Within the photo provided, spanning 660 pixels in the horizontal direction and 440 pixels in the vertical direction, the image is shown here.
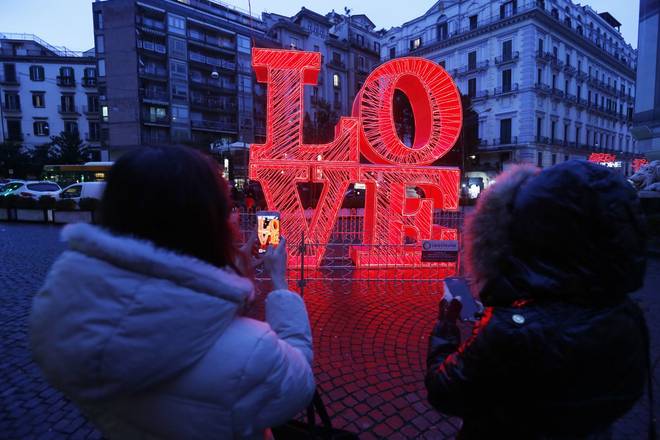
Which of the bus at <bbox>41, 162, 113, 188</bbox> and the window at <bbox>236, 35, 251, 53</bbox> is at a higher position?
the window at <bbox>236, 35, 251, 53</bbox>

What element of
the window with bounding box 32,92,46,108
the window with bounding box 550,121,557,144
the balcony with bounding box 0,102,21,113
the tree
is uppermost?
the window with bounding box 32,92,46,108

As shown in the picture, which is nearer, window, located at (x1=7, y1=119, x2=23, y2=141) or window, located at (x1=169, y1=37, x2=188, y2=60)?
window, located at (x1=169, y1=37, x2=188, y2=60)

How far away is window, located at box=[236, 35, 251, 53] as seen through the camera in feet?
145

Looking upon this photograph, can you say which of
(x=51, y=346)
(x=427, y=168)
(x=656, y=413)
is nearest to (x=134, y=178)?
(x=51, y=346)

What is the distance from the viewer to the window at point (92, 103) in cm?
4441

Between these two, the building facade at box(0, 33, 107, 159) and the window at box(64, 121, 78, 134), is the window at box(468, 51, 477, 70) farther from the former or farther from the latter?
the window at box(64, 121, 78, 134)

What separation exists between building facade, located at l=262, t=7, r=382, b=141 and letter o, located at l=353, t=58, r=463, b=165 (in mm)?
37120

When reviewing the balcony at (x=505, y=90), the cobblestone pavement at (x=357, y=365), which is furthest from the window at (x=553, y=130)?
the cobblestone pavement at (x=357, y=365)

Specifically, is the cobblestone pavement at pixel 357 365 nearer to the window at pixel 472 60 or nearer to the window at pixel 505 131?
the window at pixel 505 131

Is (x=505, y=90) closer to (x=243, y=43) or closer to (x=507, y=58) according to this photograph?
(x=507, y=58)

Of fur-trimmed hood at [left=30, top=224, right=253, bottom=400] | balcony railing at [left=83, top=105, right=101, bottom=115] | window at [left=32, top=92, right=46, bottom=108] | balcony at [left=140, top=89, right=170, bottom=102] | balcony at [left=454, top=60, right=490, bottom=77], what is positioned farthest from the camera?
balcony railing at [left=83, top=105, right=101, bottom=115]

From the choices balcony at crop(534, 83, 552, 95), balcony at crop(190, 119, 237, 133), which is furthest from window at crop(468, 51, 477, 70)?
balcony at crop(190, 119, 237, 133)

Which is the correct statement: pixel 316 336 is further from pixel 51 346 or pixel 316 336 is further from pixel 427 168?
pixel 427 168

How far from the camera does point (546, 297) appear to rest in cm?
124
